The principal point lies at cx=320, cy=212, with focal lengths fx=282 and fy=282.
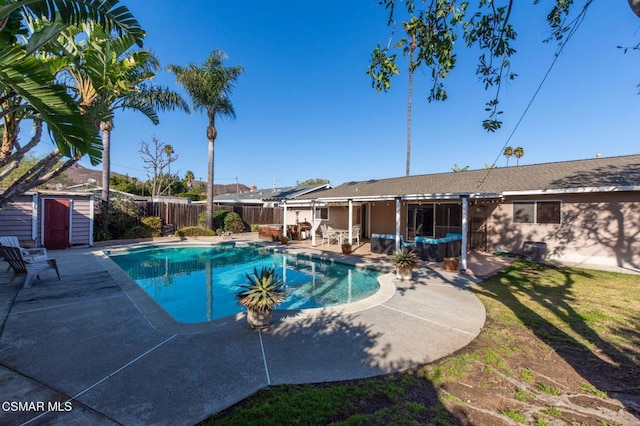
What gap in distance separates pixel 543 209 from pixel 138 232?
2193 centimetres

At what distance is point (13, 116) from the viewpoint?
362cm

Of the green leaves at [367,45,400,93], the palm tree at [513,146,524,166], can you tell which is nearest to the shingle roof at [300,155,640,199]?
the green leaves at [367,45,400,93]

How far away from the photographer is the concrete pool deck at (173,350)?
9.99 ft

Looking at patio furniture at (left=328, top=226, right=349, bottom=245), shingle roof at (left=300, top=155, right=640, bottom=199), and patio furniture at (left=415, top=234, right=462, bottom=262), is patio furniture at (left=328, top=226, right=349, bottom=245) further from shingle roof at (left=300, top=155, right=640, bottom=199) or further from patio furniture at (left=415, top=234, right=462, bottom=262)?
patio furniture at (left=415, top=234, right=462, bottom=262)

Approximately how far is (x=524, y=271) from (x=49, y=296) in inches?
560

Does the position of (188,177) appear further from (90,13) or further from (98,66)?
(90,13)

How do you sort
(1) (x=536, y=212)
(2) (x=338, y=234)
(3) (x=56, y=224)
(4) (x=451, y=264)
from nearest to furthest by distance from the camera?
(4) (x=451, y=264), (1) (x=536, y=212), (3) (x=56, y=224), (2) (x=338, y=234)

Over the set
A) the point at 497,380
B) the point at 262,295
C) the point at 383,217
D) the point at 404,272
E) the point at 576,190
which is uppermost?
the point at 576,190

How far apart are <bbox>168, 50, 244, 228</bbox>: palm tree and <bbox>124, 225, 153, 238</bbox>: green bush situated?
153 inches

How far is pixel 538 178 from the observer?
12.9 metres

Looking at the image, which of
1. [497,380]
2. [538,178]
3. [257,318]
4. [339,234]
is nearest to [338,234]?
[339,234]

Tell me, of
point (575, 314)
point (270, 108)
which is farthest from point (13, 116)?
point (270, 108)

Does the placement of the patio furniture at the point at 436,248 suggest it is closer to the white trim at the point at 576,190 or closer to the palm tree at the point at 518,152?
the white trim at the point at 576,190

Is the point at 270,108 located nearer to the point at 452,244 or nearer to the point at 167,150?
the point at 452,244
